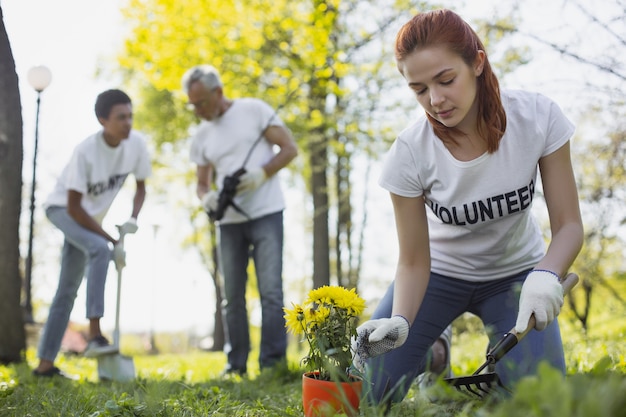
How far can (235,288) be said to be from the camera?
399cm

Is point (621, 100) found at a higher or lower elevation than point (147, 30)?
lower

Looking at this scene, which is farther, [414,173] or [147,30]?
[147,30]

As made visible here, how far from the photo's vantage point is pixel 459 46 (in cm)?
205

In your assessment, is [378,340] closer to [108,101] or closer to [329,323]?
[329,323]

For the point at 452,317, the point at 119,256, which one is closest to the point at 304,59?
the point at 119,256

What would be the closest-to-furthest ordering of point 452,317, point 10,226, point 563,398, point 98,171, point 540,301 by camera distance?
point 563,398 < point 540,301 < point 452,317 < point 98,171 < point 10,226

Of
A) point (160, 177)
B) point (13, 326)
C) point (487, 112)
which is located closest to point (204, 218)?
point (160, 177)

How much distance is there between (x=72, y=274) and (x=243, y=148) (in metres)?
1.42

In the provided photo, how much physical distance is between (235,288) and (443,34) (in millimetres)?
2453

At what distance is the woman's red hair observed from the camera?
80.2 inches

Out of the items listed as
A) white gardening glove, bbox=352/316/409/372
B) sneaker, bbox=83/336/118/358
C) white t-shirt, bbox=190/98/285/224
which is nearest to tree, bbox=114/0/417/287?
white t-shirt, bbox=190/98/285/224

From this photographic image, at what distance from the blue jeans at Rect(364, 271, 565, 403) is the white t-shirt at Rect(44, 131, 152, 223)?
7.51 feet

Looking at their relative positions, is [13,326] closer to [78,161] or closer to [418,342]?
[78,161]

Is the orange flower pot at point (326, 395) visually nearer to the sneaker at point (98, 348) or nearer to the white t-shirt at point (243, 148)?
the white t-shirt at point (243, 148)
